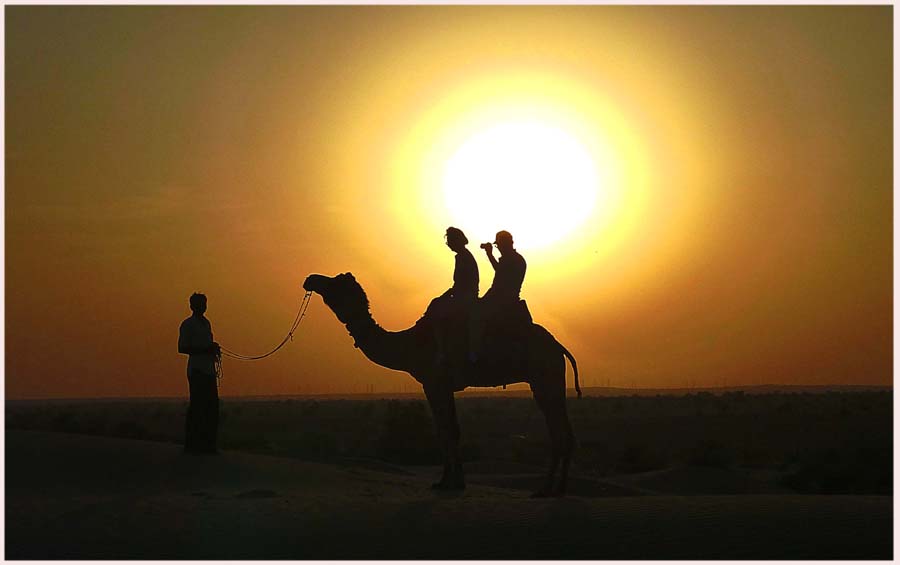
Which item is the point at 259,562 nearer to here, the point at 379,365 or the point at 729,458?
the point at 379,365

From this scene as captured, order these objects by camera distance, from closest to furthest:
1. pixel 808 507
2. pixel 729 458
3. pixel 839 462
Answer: pixel 808 507 < pixel 839 462 < pixel 729 458

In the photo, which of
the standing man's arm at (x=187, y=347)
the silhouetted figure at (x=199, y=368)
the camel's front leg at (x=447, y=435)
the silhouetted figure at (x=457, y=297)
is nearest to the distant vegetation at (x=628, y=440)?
the silhouetted figure at (x=199, y=368)

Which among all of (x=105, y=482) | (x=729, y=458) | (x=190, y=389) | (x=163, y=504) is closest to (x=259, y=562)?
(x=163, y=504)

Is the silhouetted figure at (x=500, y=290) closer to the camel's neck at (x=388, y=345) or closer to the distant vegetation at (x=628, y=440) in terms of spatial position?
the camel's neck at (x=388, y=345)

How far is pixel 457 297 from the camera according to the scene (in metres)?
17.9

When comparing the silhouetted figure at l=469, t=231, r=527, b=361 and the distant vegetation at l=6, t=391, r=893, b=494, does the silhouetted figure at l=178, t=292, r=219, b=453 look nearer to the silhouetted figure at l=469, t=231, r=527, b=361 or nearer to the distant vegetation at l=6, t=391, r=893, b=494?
the silhouetted figure at l=469, t=231, r=527, b=361

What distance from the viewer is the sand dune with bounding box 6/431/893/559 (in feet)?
45.4

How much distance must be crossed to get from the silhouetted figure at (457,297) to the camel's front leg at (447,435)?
0.50m

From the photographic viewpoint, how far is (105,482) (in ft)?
59.3

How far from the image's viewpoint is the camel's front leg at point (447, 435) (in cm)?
1808

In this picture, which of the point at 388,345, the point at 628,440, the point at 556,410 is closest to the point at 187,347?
the point at 388,345

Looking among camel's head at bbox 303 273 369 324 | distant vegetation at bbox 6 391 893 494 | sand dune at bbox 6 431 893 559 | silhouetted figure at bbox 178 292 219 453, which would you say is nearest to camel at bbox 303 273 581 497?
camel's head at bbox 303 273 369 324

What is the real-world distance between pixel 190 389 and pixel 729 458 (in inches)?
805

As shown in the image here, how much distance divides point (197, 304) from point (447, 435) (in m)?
4.65
